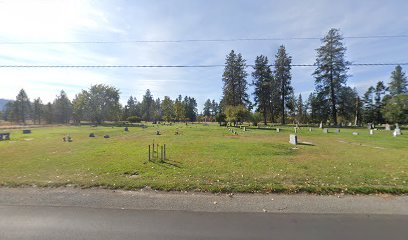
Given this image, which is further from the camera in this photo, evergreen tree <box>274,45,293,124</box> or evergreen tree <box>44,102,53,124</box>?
evergreen tree <box>44,102,53,124</box>

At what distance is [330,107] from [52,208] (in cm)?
6355

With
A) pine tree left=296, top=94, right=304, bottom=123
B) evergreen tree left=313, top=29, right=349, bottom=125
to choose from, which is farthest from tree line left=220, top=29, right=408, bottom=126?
pine tree left=296, top=94, right=304, bottom=123

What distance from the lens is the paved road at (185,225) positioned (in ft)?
15.0

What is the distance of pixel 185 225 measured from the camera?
5.02 meters

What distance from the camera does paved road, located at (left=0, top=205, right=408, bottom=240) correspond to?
4582 mm

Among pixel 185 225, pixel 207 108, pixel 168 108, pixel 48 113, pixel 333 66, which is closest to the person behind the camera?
→ pixel 185 225

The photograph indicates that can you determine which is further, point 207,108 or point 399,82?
A: point 207,108

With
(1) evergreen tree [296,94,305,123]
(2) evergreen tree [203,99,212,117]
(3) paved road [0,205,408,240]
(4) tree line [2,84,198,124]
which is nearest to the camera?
(3) paved road [0,205,408,240]

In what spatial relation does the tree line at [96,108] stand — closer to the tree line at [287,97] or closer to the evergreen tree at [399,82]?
the tree line at [287,97]

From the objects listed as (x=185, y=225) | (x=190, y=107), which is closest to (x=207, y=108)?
(x=190, y=107)

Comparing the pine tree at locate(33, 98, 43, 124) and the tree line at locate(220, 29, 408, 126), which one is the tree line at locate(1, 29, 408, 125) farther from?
the pine tree at locate(33, 98, 43, 124)

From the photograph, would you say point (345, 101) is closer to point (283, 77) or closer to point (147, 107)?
point (283, 77)

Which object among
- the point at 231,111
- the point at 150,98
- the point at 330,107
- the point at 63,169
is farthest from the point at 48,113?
the point at 63,169

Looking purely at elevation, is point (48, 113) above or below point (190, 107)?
below
